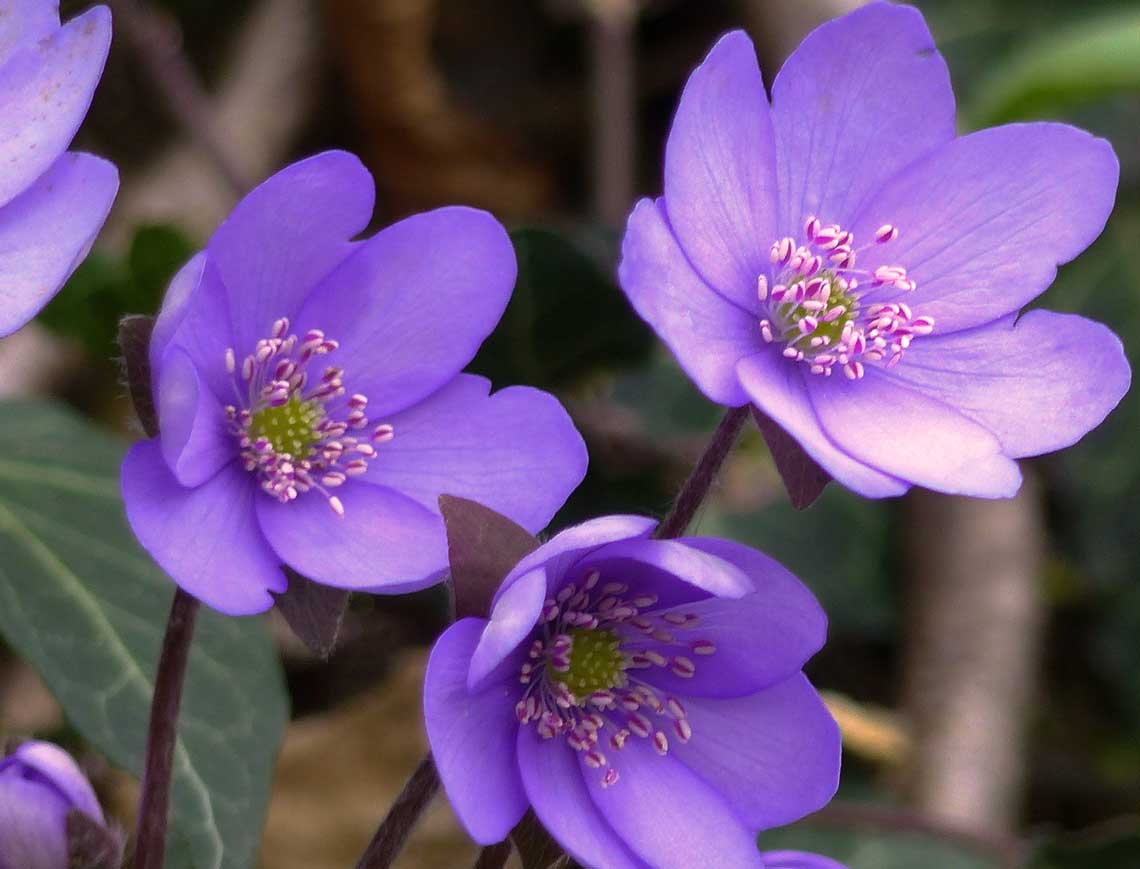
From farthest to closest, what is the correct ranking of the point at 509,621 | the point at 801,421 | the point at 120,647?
the point at 120,647 < the point at 801,421 < the point at 509,621

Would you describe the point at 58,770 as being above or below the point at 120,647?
above

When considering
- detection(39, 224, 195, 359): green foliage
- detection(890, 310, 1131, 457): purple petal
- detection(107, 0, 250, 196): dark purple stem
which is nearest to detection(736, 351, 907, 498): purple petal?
detection(890, 310, 1131, 457): purple petal

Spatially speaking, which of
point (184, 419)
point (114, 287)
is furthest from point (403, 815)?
point (114, 287)

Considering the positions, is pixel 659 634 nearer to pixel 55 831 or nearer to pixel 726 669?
pixel 726 669

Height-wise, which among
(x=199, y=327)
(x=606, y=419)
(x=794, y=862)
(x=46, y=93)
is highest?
(x=46, y=93)

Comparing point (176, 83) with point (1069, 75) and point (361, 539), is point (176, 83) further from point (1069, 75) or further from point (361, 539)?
point (361, 539)

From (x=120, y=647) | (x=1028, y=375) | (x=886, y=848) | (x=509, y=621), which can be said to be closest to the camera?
(x=509, y=621)

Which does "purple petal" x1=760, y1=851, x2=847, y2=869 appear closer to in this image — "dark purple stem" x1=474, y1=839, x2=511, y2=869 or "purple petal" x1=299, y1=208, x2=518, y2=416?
"dark purple stem" x1=474, y1=839, x2=511, y2=869
